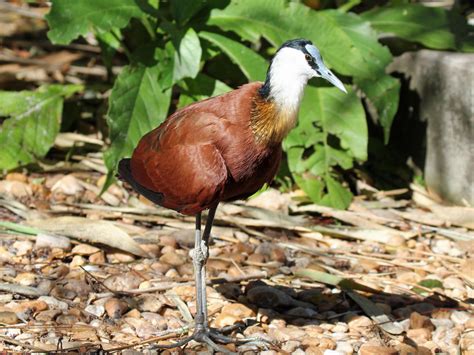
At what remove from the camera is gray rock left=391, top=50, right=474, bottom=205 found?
246 inches

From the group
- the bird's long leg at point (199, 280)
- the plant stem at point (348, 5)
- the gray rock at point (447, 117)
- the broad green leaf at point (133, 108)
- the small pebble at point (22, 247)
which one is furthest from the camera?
the plant stem at point (348, 5)

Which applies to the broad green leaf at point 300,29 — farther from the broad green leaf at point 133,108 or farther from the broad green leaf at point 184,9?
the broad green leaf at point 133,108

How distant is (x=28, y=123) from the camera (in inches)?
256

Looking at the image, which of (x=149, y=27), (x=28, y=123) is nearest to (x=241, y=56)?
(x=149, y=27)

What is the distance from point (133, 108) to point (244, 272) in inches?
59.4

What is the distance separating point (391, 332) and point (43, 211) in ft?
8.36

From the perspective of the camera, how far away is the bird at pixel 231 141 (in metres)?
4.30

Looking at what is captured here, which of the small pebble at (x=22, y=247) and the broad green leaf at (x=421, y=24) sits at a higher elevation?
the broad green leaf at (x=421, y=24)

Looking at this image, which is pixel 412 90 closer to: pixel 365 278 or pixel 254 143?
pixel 365 278

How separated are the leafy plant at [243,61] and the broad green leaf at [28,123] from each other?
58 centimetres

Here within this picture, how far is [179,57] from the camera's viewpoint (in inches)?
236

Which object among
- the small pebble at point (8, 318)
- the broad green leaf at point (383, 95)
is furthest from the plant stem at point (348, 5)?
the small pebble at point (8, 318)

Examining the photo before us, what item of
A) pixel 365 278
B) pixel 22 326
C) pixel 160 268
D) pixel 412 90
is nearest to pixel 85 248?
pixel 160 268

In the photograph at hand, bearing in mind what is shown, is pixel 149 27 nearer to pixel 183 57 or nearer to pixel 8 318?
pixel 183 57
